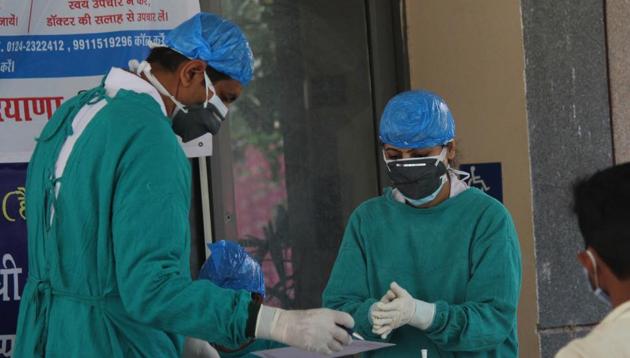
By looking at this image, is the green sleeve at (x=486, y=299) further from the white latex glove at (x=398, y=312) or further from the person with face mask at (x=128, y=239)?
the person with face mask at (x=128, y=239)

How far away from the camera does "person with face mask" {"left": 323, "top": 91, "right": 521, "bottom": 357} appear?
10.3 ft

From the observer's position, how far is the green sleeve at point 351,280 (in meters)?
3.33

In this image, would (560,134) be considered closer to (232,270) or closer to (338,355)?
(232,270)

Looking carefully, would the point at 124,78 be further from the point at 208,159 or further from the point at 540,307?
the point at 540,307

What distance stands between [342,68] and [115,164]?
286 centimetres

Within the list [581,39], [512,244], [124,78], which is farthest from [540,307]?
[124,78]

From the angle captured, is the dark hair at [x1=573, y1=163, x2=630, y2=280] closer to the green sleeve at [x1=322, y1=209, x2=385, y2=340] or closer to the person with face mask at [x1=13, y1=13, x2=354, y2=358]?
the person with face mask at [x1=13, y1=13, x2=354, y2=358]

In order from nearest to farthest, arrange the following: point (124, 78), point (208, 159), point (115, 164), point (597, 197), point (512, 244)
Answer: point (597, 197), point (115, 164), point (124, 78), point (512, 244), point (208, 159)

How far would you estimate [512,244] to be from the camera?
3.28 metres

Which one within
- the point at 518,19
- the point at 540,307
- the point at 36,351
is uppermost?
the point at 518,19

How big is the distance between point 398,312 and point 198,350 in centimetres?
79

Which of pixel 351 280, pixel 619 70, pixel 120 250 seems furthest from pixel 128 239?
pixel 619 70

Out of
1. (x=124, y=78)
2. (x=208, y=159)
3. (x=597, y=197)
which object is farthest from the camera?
(x=208, y=159)

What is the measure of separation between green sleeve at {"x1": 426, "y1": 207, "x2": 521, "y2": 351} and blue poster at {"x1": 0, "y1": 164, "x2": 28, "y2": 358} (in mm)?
1971
